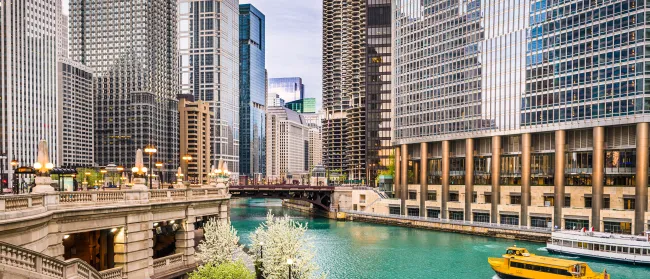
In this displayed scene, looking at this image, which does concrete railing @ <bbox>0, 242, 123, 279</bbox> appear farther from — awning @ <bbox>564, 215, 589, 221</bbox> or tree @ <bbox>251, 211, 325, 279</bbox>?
awning @ <bbox>564, 215, 589, 221</bbox>

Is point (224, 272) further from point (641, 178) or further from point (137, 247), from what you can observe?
point (641, 178)

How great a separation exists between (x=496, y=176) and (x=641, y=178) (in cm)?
2986

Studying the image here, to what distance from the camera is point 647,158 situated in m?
91.0

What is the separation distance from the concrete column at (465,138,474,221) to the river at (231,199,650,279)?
1250 centimetres

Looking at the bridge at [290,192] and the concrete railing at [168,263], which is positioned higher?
the concrete railing at [168,263]

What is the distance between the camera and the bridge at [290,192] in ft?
489

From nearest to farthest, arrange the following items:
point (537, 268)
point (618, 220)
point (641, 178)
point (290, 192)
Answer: point (537, 268)
point (641, 178)
point (618, 220)
point (290, 192)

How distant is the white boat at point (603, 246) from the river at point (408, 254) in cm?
150

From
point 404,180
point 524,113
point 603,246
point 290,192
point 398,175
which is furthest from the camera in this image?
point 290,192

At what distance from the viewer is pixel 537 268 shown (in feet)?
210

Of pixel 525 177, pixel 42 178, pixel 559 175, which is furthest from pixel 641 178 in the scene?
pixel 42 178

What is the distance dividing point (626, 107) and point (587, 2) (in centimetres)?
2074

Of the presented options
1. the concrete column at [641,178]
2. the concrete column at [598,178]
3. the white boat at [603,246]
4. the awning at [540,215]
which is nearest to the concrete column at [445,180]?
the awning at [540,215]

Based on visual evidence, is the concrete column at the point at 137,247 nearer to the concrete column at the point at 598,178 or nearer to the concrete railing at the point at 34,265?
the concrete railing at the point at 34,265
